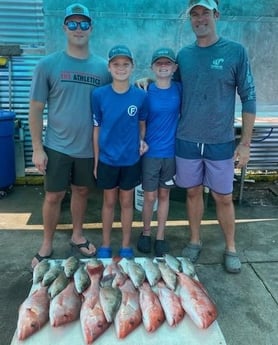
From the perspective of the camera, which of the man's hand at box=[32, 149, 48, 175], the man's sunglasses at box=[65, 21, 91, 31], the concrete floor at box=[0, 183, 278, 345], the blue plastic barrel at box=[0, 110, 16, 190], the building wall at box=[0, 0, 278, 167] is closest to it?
the concrete floor at box=[0, 183, 278, 345]

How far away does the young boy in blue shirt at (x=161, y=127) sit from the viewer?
2900 mm

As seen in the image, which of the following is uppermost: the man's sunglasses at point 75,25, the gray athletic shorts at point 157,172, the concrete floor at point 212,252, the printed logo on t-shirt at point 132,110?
the man's sunglasses at point 75,25

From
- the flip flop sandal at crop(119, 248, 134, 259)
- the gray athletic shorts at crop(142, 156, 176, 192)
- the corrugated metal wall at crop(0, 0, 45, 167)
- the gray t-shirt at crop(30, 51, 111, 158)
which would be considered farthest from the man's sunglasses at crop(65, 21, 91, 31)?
the corrugated metal wall at crop(0, 0, 45, 167)

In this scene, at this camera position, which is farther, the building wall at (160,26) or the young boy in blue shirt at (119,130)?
the building wall at (160,26)

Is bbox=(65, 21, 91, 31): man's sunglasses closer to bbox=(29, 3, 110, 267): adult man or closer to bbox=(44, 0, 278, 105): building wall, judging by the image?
bbox=(29, 3, 110, 267): adult man

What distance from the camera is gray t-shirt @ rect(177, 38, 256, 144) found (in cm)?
277

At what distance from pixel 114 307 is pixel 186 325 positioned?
17.3 inches

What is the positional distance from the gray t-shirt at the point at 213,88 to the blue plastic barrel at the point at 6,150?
7.95 feet

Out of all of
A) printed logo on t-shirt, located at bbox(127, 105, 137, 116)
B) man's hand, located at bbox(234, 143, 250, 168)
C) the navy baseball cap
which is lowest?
man's hand, located at bbox(234, 143, 250, 168)

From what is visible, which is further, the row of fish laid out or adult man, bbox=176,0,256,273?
adult man, bbox=176,0,256,273

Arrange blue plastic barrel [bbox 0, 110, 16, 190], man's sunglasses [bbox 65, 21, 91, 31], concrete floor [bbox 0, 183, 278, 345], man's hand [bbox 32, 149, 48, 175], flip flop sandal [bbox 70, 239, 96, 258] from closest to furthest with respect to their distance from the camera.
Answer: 1. concrete floor [bbox 0, 183, 278, 345]
2. man's sunglasses [bbox 65, 21, 91, 31]
3. man's hand [bbox 32, 149, 48, 175]
4. flip flop sandal [bbox 70, 239, 96, 258]
5. blue plastic barrel [bbox 0, 110, 16, 190]

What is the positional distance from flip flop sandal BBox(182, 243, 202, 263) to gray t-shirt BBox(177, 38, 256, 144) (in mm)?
997

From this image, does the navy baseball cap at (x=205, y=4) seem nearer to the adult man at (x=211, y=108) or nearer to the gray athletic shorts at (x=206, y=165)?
the adult man at (x=211, y=108)

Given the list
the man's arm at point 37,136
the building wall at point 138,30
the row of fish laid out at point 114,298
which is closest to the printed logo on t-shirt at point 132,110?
the man's arm at point 37,136
